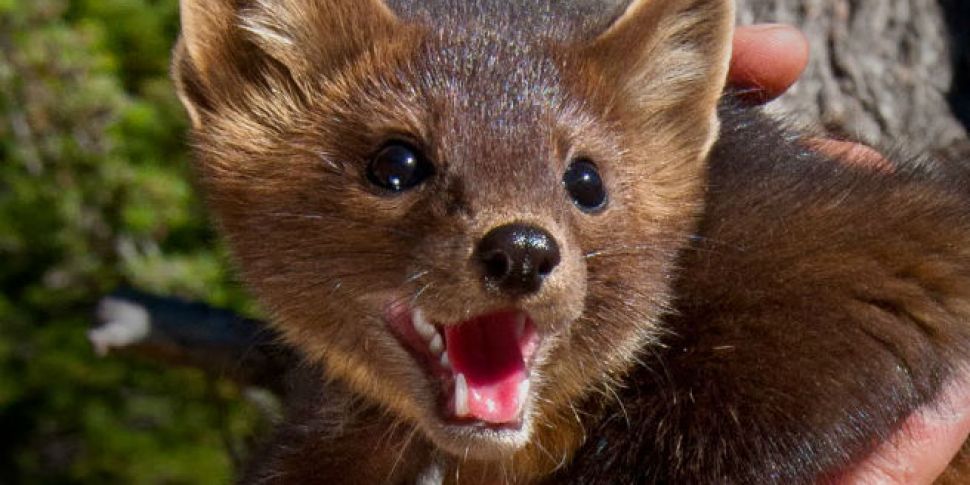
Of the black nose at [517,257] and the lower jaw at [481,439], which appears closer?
the black nose at [517,257]

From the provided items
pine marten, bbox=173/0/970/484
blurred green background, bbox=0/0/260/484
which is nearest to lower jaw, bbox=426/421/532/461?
pine marten, bbox=173/0/970/484

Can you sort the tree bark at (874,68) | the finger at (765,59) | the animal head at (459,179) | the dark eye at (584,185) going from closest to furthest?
the animal head at (459,179) → the dark eye at (584,185) → the finger at (765,59) → the tree bark at (874,68)

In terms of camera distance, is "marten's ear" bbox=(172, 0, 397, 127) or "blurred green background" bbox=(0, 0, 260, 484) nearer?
"marten's ear" bbox=(172, 0, 397, 127)

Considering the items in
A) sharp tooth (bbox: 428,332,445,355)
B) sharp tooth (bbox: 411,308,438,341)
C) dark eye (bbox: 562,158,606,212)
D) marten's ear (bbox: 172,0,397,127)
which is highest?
marten's ear (bbox: 172,0,397,127)

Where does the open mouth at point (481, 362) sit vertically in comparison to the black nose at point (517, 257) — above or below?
below

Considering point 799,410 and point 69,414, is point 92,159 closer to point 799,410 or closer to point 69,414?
point 69,414

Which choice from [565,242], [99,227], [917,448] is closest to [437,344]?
[565,242]

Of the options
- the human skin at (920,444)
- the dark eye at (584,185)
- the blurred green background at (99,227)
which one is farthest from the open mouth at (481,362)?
the blurred green background at (99,227)

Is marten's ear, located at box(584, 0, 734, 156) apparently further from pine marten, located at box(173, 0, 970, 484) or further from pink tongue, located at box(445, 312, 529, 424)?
pink tongue, located at box(445, 312, 529, 424)

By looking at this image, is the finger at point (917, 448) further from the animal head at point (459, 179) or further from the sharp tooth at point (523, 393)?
the sharp tooth at point (523, 393)
